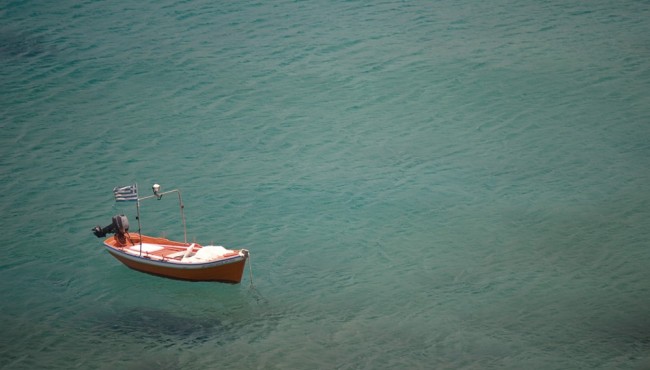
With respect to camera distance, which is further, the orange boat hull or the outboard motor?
the outboard motor

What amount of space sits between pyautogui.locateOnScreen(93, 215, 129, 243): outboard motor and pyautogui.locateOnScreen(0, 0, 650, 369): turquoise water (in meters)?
1.22

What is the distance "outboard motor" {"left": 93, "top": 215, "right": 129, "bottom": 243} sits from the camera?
104 feet

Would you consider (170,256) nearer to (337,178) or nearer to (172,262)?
(172,262)

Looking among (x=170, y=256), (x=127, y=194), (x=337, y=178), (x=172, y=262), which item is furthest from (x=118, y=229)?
(x=337, y=178)

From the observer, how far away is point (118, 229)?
1254 inches

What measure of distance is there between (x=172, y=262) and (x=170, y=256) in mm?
596

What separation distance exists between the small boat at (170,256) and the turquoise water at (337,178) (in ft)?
1.94

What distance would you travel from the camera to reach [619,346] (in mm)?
27172

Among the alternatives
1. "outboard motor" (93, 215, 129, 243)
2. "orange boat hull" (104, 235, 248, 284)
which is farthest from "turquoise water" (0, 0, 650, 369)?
"outboard motor" (93, 215, 129, 243)

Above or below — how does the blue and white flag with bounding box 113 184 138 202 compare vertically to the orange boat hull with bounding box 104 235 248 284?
above

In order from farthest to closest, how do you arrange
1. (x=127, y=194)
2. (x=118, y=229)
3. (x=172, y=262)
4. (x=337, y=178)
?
(x=337, y=178), (x=118, y=229), (x=127, y=194), (x=172, y=262)

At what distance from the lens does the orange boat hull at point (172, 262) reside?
30.1 meters

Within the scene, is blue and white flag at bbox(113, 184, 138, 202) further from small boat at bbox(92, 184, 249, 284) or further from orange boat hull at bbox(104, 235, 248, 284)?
orange boat hull at bbox(104, 235, 248, 284)

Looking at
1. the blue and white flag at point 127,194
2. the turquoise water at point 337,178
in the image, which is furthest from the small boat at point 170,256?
the turquoise water at point 337,178
